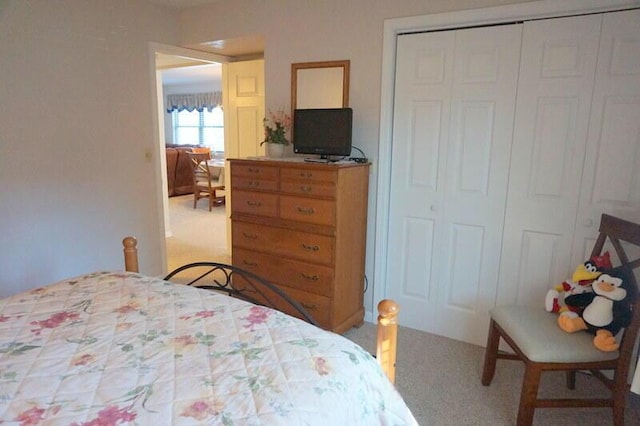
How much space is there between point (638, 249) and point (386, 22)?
194 cm

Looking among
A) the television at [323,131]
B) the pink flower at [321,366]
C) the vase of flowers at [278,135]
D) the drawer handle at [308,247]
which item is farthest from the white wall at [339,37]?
the pink flower at [321,366]

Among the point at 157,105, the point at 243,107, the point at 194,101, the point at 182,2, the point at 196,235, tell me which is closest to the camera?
the point at 182,2

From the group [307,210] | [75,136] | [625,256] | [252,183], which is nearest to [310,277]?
[307,210]

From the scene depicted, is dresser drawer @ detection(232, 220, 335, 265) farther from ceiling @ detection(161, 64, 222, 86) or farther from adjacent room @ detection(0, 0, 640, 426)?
ceiling @ detection(161, 64, 222, 86)

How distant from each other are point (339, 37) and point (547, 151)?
1.51 metres

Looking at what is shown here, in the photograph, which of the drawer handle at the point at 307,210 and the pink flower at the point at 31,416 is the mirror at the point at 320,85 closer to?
the drawer handle at the point at 307,210

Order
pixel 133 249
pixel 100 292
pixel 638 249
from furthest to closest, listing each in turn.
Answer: pixel 638 249 < pixel 133 249 < pixel 100 292

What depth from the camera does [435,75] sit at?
261 centimetres

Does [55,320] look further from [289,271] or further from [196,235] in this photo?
[196,235]

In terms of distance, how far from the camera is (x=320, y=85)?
2.95m

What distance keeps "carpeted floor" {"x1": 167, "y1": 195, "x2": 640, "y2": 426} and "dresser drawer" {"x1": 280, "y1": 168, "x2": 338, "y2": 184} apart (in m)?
1.11

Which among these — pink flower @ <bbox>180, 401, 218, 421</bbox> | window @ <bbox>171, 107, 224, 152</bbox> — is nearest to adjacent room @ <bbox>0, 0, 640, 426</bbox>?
pink flower @ <bbox>180, 401, 218, 421</bbox>

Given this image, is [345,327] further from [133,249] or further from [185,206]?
[185,206]

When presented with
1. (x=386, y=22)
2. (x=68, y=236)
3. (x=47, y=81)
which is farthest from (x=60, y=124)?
(x=386, y=22)
